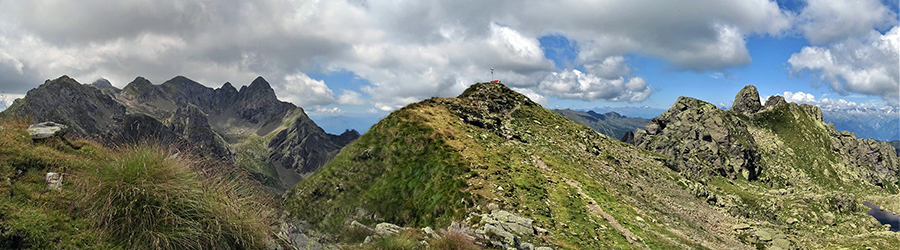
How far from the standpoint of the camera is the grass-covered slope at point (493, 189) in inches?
859

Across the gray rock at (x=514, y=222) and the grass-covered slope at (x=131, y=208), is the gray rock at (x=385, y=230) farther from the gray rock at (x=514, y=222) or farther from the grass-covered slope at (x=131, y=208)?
the gray rock at (x=514, y=222)

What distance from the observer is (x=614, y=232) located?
21672 millimetres

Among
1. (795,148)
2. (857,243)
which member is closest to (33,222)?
(857,243)

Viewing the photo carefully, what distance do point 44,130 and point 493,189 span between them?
20066 millimetres

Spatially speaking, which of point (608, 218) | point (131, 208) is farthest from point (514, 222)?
point (131, 208)

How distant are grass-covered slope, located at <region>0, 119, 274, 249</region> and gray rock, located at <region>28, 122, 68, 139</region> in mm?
3150

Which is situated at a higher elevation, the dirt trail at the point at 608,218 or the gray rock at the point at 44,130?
the gray rock at the point at 44,130

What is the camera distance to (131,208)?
738 centimetres

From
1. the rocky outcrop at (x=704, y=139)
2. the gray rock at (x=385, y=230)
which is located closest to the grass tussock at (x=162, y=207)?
the gray rock at (x=385, y=230)

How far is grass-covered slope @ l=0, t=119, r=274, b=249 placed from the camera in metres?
7.08

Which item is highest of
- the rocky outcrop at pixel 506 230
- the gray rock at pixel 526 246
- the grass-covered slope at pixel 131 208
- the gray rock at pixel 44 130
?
the gray rock at pixel 44 130

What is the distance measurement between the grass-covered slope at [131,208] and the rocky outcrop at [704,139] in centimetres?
12638

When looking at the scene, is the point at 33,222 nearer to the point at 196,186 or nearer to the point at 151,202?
the point at 151,202

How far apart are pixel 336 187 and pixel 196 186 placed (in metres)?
20.8
